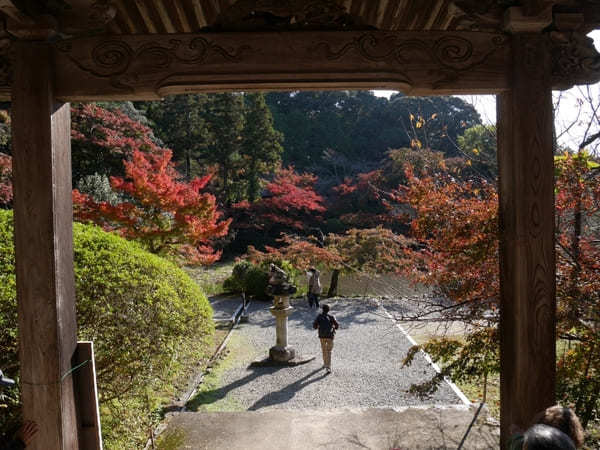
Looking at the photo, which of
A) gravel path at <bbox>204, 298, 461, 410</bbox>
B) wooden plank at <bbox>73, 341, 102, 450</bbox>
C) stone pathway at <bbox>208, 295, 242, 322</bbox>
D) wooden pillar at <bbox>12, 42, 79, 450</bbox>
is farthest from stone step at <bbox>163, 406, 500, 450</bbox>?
stone pathway at <bbox>208, 295, 242, 322</bbox>

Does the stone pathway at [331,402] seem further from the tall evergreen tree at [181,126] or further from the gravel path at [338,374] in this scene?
the tall evergreen tree at [181,126]

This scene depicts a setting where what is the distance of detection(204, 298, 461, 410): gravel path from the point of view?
546 centimetres

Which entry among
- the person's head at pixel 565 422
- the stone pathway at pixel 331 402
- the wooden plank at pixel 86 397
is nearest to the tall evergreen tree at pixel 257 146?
the stone pathway at pixel 331 402

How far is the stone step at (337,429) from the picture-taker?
143 inches

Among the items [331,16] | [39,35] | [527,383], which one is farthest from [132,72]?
[527,383]

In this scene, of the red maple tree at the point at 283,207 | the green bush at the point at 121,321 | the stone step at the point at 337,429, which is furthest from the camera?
the red maple tree at the point at 283,207

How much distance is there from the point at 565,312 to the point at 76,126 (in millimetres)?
Answer: 12716

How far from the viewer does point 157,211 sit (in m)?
8.27

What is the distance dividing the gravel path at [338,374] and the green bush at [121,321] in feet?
6.07

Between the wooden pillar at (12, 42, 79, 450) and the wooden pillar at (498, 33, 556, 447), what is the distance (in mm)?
2324

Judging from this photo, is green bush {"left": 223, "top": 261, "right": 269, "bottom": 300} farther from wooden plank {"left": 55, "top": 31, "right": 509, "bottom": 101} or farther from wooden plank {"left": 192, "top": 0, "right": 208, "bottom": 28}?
wooden plank {"left": 55, "top": 31, "right": 509, "bottom": 101}

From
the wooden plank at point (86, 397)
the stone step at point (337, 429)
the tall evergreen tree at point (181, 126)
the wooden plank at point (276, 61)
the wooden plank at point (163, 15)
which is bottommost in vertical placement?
the stone step at point (337, 429)

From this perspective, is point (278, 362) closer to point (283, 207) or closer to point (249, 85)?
point (249, 85)

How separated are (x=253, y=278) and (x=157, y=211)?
3967 mm
